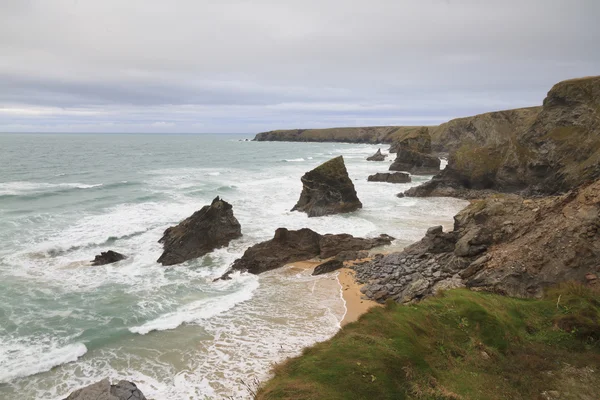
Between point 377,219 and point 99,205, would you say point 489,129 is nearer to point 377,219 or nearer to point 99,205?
point 377,219

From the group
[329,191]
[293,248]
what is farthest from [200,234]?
[329,191]

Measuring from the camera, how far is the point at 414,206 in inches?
1564

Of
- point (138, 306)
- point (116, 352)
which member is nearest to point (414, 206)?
point (138, 306)

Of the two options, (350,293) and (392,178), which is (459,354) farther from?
(392,178)

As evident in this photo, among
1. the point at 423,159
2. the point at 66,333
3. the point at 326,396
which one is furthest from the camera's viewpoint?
the point at 423,159

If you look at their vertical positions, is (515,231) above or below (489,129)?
below

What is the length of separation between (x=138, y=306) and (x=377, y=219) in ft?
74.1

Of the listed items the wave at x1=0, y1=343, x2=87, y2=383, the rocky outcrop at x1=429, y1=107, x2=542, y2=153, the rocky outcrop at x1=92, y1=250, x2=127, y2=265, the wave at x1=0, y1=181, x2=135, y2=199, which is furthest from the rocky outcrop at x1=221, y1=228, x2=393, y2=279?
the wave at x1=0, y1=181, x2=135, y2=199

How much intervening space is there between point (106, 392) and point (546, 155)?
45981 mm

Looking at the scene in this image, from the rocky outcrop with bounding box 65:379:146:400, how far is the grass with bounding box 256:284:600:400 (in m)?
3.64

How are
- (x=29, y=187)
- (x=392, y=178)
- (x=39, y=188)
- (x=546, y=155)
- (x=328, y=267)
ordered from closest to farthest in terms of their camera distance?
(x=328, y=267), (x=546, y=155), (x=39, y=188), (x=29, y=187), (x=392, y=178)

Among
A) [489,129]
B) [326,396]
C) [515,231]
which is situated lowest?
[326,396]

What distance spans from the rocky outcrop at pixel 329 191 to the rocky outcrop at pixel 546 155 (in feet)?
40.2

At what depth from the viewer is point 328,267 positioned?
21953 mm
